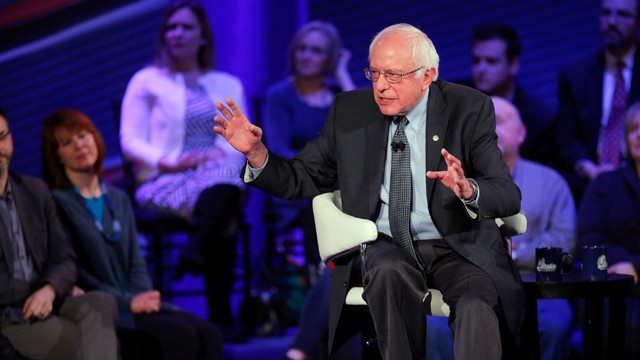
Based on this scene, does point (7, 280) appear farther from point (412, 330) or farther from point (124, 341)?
point (412, 330)

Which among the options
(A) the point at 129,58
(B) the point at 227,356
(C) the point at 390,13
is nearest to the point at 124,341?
(B) the point at 227,356

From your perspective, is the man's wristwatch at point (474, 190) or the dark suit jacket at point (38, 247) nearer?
the man's wristwatch at point (474, 190)

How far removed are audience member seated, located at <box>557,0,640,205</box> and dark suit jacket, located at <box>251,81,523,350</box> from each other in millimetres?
2281

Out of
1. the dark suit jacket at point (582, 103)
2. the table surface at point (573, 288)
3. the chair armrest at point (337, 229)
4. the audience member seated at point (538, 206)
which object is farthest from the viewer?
the dark suit jacket at point (582, 103)

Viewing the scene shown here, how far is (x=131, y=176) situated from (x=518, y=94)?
7.11 ft

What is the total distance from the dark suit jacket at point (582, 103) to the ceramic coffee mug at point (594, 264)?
1978mm

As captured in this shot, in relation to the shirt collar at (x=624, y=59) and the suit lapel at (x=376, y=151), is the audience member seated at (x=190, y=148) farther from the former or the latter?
the suit lapel at (x=376, y=151)

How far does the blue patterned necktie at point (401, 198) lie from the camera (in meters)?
3.49

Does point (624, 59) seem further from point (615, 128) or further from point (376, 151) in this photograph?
point (376, 151)

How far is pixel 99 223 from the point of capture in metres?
4.59

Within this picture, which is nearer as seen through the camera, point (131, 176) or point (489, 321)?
point (489, 321)

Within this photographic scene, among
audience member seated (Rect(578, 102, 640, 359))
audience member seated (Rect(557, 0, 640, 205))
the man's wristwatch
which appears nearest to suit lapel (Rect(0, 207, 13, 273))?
the man's wristwatch

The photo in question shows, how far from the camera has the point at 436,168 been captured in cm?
349

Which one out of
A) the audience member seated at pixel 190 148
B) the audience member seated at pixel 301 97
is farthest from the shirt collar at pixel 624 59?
the audience member seated at pixel 190 148
